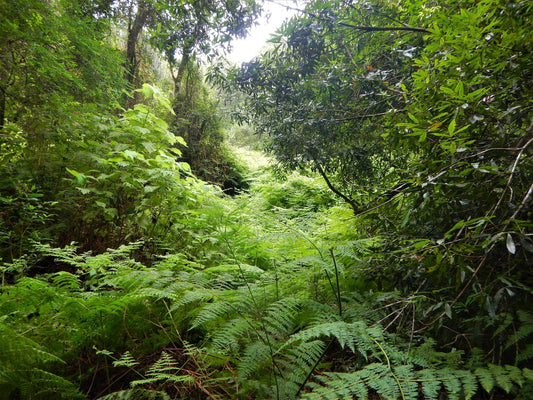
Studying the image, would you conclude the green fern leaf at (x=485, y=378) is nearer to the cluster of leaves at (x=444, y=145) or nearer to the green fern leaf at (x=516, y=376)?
the green fern leaf at (x=516, y=376)

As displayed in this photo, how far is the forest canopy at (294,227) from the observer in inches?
41.8

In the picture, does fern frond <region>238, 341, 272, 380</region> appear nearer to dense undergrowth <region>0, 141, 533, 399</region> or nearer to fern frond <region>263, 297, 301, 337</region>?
dense undergrowth <region>0, 141, 533, 399</region>

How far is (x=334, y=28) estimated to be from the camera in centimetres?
263

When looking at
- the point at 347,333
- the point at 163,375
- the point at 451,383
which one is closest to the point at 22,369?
the point at 163,375

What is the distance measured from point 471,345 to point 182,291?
153 cm

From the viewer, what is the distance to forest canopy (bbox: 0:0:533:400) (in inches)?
41.8

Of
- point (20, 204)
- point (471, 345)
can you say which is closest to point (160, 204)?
point (20, 204)

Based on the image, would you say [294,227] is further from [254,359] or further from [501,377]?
→ [501,377]

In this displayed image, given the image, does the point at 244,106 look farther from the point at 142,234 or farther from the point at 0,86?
the point at 0,86

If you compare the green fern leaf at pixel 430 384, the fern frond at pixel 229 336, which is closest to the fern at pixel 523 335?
the green fern leaf at pixel 430 384

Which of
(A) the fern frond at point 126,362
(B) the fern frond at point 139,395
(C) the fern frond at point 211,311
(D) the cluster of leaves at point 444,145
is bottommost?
(B) the fern frond at point 139,395

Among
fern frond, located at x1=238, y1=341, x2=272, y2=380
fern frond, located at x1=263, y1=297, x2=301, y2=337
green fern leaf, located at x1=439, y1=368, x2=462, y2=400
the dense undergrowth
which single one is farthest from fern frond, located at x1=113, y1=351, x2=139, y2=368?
green fern leaf, located at x1=439, y1=368, x2=462, y2=400

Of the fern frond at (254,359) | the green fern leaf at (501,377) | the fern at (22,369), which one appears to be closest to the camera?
the green fern leaf at (501,377)

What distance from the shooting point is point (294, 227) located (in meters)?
3.04
